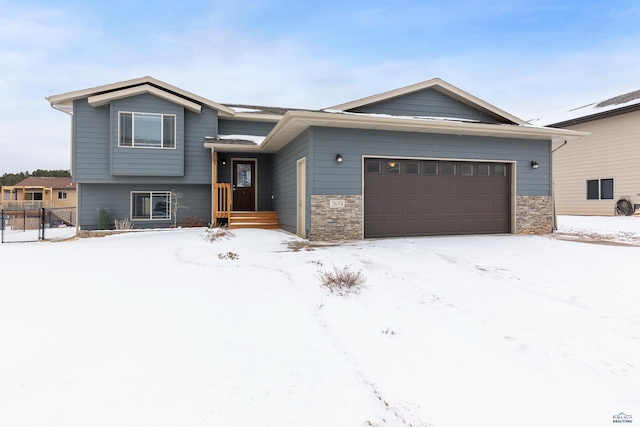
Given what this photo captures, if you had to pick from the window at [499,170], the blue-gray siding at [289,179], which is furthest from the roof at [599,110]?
the blue-gray siding at [289,179]

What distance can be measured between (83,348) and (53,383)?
555mm

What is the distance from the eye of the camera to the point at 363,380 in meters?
2.45

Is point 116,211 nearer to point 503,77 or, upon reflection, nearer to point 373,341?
point 373,341

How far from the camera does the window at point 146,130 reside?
40.1 feet

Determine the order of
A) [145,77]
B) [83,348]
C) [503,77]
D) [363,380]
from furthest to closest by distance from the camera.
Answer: [503,77] → [145,77] → [83,348] → [363,380]

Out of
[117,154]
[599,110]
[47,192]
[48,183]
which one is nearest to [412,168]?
[117,154]

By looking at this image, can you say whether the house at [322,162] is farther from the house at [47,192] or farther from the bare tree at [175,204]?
the house at [47,192]

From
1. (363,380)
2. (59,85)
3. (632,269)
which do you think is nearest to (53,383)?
(363,380)

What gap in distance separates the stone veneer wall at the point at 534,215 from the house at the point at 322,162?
0.13ft

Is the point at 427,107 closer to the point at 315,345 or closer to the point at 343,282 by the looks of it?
the point at 343,282

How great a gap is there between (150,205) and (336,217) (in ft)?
27.8

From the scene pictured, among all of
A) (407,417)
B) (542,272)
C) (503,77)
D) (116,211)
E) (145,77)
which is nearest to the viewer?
(407,417)

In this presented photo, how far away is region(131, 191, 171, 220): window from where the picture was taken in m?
13.2

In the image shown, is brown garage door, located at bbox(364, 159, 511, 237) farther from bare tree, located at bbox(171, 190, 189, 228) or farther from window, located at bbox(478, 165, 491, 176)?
bare tree, located at bbox(171, 190, 189, 228)
